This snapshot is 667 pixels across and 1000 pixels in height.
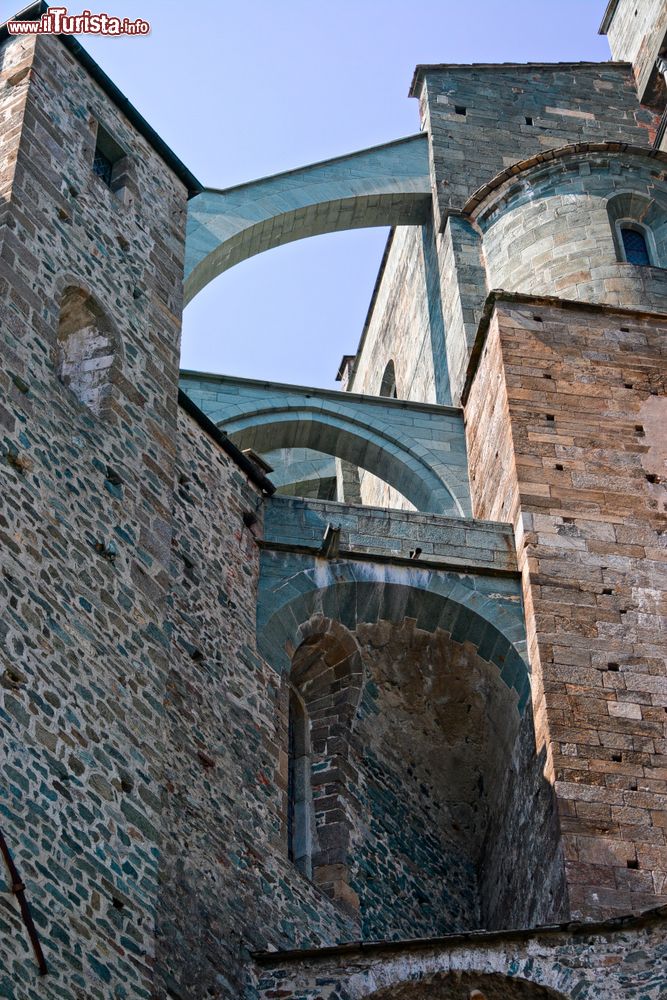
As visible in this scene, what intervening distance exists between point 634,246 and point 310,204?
3766mm

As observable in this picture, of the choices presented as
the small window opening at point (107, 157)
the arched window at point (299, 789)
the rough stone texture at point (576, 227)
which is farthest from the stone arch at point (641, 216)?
the arched window at point (299, 789)

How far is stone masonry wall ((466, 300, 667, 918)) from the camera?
13.1 metres

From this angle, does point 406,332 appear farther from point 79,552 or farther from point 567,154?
point 79,552

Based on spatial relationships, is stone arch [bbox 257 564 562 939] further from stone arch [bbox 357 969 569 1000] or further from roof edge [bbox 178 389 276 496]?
stone arch [bbox 357 969 569 1000]

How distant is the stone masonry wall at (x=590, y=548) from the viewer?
43.0 feet

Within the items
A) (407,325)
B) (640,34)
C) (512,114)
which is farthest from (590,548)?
(640,34)

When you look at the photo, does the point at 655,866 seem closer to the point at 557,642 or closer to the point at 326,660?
the point at 557,642

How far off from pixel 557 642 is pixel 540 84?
10.8m

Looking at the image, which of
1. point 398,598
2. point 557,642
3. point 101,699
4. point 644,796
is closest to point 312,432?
point 398,598

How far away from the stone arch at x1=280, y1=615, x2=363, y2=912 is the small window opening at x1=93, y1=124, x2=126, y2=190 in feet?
13.5

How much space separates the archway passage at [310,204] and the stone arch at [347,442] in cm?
197

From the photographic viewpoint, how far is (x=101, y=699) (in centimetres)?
1122

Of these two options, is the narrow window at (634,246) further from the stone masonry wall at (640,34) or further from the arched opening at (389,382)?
the stone masonry wall at (640,34)

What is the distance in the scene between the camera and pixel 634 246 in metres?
19.2
